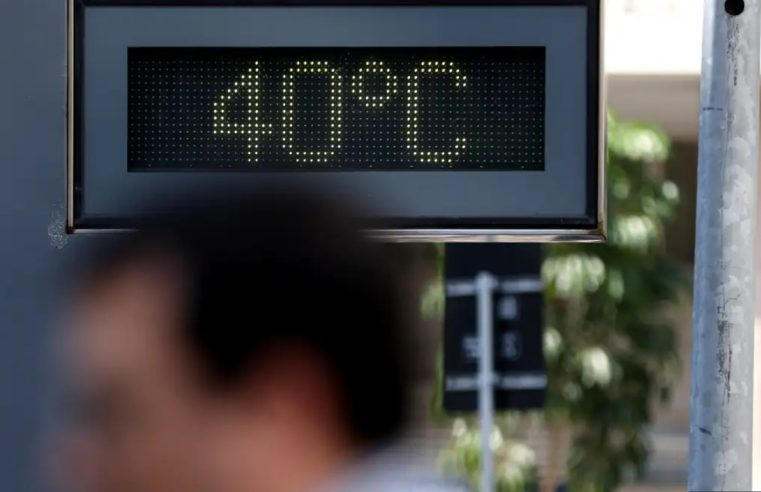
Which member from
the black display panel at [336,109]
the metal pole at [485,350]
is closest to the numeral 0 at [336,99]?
the black display panel at [336,109]

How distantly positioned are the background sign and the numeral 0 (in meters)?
3.04

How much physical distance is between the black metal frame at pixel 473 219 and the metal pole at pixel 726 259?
412 mm

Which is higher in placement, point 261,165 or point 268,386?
point 261,165

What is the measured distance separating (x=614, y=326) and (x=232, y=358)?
415cm

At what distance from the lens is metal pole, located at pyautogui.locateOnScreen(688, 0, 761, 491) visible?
1.89 m

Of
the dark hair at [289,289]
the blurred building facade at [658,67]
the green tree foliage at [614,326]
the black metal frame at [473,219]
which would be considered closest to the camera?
the black metal frame at [473,219]

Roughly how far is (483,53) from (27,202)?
0.58m

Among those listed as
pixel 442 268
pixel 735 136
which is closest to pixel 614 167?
pixel 442 268

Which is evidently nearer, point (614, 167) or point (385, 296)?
point (385, 296)

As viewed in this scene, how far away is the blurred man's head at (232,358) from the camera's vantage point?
5.59ft

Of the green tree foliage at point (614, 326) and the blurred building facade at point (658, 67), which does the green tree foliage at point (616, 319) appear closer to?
the green tree foliage at point (614, 326)

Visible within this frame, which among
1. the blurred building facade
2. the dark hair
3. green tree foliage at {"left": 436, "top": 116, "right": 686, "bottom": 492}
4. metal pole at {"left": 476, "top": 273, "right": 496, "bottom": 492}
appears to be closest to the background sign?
metal pole at {"left": 476, "top": 273, "right": 496, "bottom": 492}

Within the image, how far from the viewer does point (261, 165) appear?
161 centimetres

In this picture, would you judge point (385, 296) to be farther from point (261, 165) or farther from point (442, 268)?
point (442, 268)
